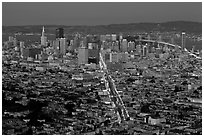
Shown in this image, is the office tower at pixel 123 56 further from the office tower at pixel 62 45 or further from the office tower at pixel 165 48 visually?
the office tower at pixel 62 45

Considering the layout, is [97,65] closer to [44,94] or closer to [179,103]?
[44,94]

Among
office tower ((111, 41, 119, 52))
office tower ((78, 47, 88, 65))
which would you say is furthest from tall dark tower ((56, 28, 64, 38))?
office tower ((111, 41, 119, 52))

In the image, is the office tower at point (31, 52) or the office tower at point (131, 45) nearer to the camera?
the office tower at point (31, 52)

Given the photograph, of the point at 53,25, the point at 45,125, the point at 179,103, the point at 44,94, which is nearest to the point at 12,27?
the point at 53,25

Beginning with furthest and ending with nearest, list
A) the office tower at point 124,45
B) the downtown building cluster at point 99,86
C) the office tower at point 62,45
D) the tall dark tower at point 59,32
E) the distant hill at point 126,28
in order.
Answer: the office tower at point 124,45
the office tower at point 62,45
the tall dark tower at point 59,32
the distant hill at point 126,28
the downtown building cluster at point 99,86

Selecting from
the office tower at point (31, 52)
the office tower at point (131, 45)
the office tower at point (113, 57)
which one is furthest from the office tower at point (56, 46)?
the office tower at point (131, 45)

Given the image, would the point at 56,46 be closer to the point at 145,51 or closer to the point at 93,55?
the point at 93,55

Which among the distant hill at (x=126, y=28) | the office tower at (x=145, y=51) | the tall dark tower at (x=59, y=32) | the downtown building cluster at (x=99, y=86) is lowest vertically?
the downtown building cluster at (x=99, y=86)
